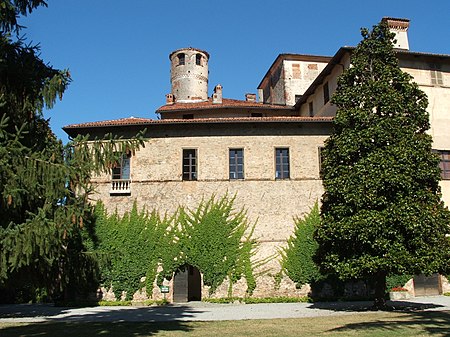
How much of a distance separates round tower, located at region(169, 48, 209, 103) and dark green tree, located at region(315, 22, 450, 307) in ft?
89.0

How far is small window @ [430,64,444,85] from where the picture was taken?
24.9m

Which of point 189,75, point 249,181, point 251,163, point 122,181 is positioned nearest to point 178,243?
point 122,181

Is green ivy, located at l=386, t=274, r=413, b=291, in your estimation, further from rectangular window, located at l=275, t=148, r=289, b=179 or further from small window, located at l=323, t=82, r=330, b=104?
small window, located at l=323, t=82, r=330, b=104

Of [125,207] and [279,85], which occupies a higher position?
[279,85]

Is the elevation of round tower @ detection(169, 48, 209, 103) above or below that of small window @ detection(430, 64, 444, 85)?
above

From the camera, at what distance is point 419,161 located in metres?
17.6

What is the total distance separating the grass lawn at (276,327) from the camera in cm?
1175

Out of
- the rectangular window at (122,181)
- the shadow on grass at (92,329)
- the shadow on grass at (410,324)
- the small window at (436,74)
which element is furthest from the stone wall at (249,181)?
the shadow on grass at (92,329)

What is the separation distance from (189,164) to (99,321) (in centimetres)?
1025

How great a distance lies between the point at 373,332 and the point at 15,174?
9052mm

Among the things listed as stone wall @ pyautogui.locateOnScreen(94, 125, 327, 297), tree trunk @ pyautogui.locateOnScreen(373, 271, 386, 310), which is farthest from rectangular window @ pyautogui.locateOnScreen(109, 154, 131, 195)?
tree trunk @ pyautogui.locateOnScreen(373, 271, 386, 310)

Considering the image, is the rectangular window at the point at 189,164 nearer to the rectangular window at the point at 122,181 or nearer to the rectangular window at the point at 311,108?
the rectangular window at the point at 122,181

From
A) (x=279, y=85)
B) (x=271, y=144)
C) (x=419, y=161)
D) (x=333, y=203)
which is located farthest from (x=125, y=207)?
(x=279, y=85)

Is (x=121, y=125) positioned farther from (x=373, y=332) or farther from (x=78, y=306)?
(x=373, y=332)
